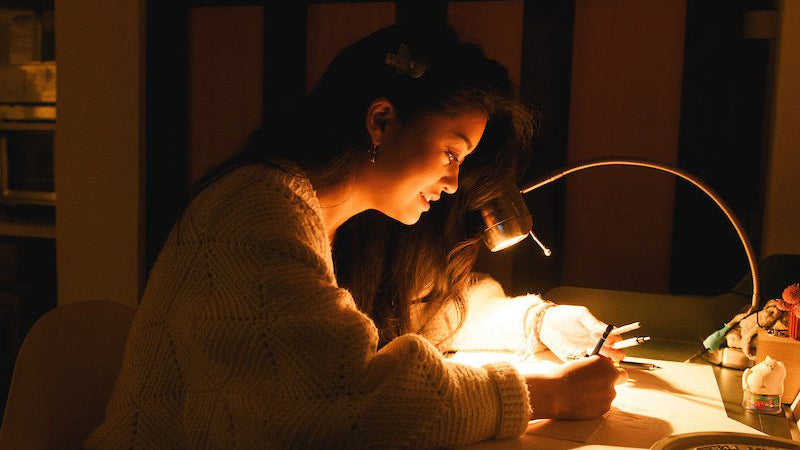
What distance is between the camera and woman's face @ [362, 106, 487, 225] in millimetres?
1295

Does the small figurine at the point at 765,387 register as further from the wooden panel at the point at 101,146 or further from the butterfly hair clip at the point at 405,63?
the wooden panel at the point at 101,146

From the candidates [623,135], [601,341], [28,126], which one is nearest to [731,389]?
[601,341]

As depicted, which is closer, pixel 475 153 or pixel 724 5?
pixel 475 153

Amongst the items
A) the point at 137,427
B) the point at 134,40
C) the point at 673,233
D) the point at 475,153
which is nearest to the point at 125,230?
the point at 134,40

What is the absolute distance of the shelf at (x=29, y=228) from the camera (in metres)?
2.79

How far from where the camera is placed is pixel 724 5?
1.94 meters

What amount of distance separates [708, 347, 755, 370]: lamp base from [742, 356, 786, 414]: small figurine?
224mm

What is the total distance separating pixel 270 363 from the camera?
36.8 inches

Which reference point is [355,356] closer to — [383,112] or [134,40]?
[383,112]

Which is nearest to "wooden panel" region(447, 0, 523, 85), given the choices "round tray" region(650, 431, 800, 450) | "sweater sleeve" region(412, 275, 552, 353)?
"sweater sleeve" region(412, 275, 552, 353)

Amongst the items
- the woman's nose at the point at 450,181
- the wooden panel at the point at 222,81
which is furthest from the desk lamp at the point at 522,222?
the wooden panel at the point at 222,81

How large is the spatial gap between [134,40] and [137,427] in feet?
5.72

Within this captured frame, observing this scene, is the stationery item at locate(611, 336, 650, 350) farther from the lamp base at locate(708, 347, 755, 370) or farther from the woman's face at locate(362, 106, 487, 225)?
the woman's face at locate(362, 106, 487, 225)

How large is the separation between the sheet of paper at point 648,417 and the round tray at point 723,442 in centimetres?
9
